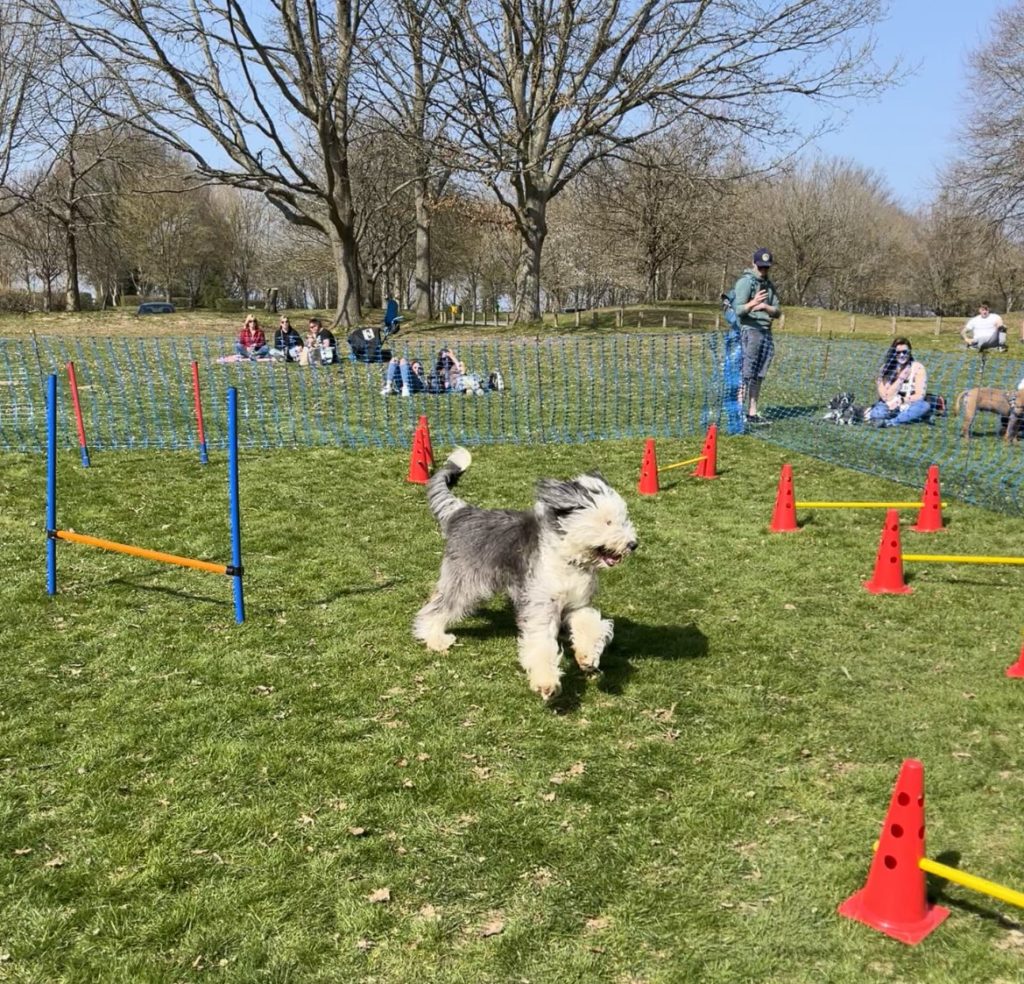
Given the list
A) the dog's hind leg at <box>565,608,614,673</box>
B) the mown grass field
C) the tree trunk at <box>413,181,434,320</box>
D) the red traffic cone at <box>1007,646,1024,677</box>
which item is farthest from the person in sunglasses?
the tree trunk at <box>413,181,434,320</box>

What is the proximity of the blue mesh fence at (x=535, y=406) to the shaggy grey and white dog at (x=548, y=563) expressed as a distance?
6308mm

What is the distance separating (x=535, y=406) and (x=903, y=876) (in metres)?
12.6

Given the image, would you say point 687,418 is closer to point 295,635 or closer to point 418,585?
point 418,585

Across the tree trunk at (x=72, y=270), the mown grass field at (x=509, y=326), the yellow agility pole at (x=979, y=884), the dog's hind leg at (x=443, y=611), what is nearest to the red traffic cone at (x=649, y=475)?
A: the dog's hind leg at (x=443, y=611)

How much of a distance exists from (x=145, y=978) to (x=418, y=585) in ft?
12.6

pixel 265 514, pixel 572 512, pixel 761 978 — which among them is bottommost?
pixel 761 978

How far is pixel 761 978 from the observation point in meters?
2.80

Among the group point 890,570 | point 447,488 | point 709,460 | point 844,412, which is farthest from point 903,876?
point 844,412

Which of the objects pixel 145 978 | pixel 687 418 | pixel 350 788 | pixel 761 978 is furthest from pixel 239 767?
pixel 687 418

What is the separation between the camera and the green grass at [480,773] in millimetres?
2938

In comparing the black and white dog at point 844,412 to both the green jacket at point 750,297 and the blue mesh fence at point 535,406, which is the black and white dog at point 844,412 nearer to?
the blue mesh fence at point 535,406

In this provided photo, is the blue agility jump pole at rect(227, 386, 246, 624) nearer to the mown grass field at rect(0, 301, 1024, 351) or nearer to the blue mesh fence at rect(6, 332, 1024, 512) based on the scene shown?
the blue mesh fence at rect(6, 332, 1024, 512)

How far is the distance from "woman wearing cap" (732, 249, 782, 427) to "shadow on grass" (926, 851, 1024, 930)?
375 inches

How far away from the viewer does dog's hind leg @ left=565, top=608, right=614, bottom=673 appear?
4.52m
